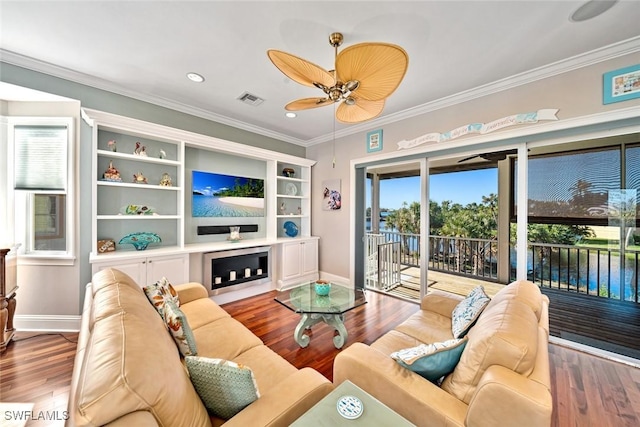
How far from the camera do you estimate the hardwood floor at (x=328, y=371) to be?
1.72m

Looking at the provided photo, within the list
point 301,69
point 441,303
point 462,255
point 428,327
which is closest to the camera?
point 301,69

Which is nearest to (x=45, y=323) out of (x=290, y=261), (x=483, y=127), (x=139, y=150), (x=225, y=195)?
(x=139, y=150)

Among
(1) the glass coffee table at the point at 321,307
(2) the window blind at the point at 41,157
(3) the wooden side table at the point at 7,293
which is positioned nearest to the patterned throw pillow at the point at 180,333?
(1) the glass coffee table at the point at 321,307

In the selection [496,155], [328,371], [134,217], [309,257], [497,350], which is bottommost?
[328,371]

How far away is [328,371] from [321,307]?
20.7 inches

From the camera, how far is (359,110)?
85.5 inches

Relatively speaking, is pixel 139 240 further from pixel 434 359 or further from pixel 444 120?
pixel 444 120

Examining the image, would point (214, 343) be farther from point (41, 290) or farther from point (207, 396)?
point (41, 290)

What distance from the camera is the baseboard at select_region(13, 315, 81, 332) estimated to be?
2.70 meters

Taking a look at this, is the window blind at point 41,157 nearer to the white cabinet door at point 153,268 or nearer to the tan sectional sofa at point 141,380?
the white cabinet door at point 153,268

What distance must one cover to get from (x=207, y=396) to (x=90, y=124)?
316cm

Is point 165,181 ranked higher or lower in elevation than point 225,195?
higher

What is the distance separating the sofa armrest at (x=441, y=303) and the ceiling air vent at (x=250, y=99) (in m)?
3.08

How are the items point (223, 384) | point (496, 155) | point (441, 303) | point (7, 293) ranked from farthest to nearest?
point (496, 155)
point (7, 293)
point (441, 303)
point (223, 384)
